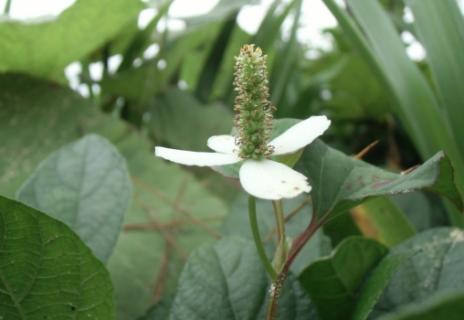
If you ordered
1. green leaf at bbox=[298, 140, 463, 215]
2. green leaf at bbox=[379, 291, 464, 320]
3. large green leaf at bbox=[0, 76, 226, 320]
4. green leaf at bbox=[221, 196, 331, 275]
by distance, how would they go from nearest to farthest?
1. green leaf at bbox=[379, 291, 464, 320]
2. green leaf at bbox=[298, 140, 463, 215]
3. green leaf at bbox=[221, 196, 331, 275]
4. large green leaf at bbox=[0, 76, 226, 320]

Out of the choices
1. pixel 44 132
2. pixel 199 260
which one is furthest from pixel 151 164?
pixel 199 260

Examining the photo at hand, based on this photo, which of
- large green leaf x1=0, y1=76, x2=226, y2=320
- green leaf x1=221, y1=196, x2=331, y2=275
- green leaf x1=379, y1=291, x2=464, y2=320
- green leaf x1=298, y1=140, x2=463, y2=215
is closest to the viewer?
green leaf x1=379, y1=291, x2=464, y2=320

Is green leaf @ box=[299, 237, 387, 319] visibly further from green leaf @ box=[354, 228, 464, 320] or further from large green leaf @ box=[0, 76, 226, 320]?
large green leaf @ box=[0, 76, 226, 320]

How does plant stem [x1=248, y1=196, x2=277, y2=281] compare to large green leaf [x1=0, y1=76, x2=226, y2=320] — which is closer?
plant stem [x1=248, y1=196, x2=277, y2=281]

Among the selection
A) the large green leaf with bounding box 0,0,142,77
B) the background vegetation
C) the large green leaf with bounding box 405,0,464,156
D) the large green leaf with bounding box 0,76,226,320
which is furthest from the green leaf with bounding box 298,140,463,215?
the large green leaf with bounding box 0,0,142,77

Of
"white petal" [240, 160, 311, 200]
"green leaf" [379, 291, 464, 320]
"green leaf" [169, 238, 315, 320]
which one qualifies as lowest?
"green leaf" [169, 238, 315, 320]

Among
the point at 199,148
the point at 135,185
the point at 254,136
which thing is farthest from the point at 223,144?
the point at 199,148

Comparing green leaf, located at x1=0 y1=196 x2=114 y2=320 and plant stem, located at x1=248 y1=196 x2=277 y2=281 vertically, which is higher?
plant stem, located at x1=248 y1=196 x2=277 y2=281
